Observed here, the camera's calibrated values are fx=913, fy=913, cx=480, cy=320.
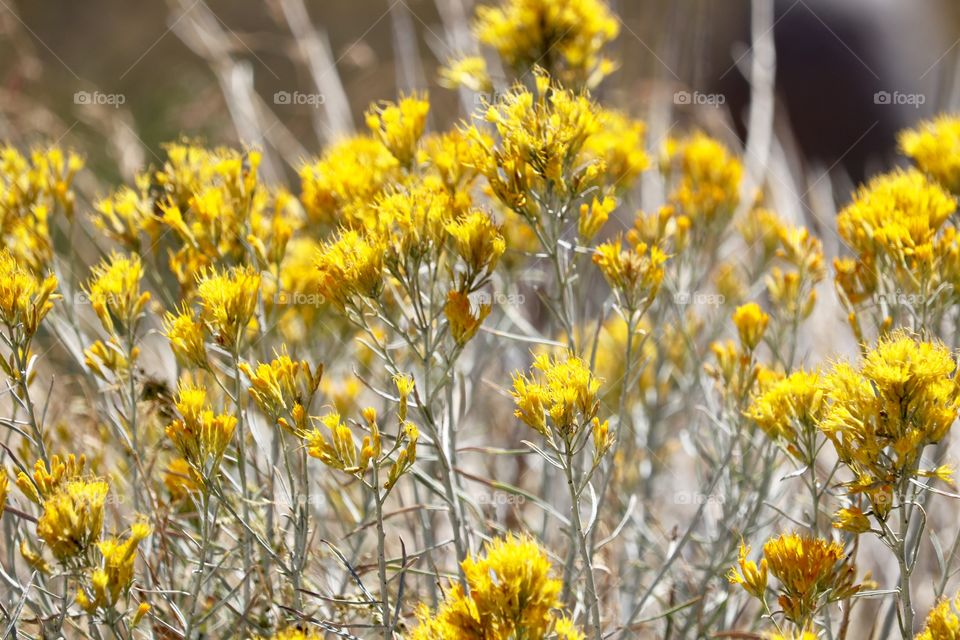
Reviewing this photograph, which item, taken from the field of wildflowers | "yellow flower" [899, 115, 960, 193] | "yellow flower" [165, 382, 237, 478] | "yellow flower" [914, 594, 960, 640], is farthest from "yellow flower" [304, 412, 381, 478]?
"yellow flower" [899, 115, 960, 193]

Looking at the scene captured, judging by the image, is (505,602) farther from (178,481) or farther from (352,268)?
(178,481)

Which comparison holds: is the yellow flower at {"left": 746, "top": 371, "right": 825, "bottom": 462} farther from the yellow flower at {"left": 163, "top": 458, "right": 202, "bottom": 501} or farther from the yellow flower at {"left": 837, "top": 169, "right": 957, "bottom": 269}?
the yellow flower at {"left": 163, "top": 458, "right": 202, "bottom": 501}

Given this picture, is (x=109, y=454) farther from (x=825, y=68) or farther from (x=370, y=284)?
(x=825, y=68)

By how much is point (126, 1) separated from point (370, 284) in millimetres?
6108

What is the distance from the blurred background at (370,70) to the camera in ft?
10.2

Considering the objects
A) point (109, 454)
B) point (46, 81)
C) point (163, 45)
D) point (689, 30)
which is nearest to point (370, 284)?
point (109, 454)

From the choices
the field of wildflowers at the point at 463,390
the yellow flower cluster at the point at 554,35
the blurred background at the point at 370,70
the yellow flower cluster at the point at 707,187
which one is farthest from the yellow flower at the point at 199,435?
the blurred background at the point at 370,70

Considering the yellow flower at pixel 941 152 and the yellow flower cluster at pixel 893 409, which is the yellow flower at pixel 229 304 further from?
the yellow flower at pixel 941 152

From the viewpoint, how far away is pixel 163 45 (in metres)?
6.33

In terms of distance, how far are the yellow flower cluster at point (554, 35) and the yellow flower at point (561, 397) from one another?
839 mm

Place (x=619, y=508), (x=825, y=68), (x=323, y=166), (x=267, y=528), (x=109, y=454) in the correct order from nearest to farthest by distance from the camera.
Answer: (x=267, y=528) < (x=323, y=166) < (x=619, y=508) < (x=109, y=454) < (x=825, y=68)

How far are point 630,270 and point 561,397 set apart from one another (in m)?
0.35

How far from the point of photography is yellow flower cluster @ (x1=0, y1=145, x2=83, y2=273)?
1732mm

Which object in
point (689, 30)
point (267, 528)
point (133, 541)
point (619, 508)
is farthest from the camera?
point (689, 30)
